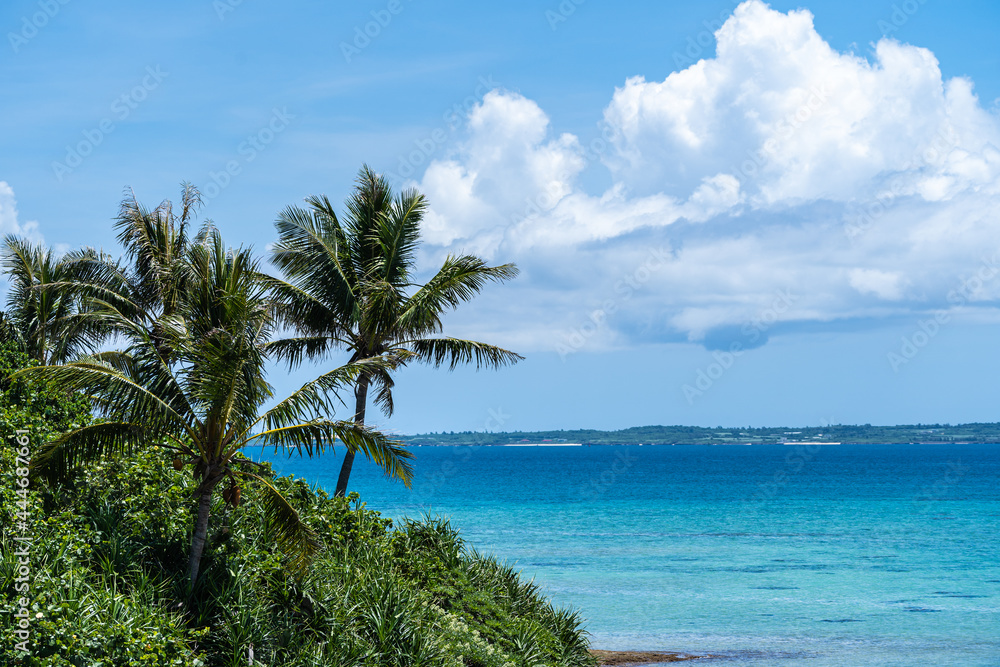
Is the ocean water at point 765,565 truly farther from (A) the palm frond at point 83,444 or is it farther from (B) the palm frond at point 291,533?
(A) the palm frond at point 83,444

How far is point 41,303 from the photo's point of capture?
22031mm

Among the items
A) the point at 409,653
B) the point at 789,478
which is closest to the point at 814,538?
the point at 409,653

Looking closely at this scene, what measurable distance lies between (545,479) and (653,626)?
78306 millimetres

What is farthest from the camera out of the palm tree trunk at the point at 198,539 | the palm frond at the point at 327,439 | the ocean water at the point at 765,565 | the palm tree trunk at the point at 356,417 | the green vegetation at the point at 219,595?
the ocean water at the point at 765,565

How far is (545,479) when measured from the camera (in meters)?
102

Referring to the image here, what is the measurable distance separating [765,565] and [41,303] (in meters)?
28.2

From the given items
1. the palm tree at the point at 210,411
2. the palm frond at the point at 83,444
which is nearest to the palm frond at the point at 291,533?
the palm tree at the point at 210,411

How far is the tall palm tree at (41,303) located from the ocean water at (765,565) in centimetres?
840

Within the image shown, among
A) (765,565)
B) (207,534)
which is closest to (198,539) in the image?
(207,534)

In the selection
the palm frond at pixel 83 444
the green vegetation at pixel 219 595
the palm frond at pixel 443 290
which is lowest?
the green vegetation at pixel 219 595

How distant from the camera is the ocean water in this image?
2333 cm

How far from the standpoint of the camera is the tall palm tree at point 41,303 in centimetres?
2047

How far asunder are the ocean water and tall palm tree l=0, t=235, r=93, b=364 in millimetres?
8397

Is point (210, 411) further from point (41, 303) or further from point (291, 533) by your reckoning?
point (41, 303)
